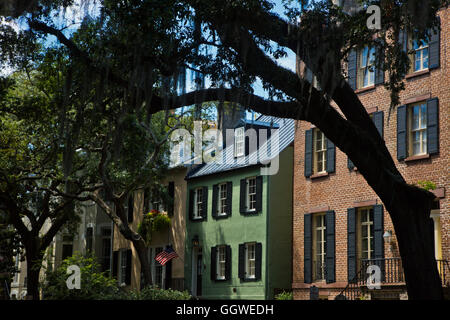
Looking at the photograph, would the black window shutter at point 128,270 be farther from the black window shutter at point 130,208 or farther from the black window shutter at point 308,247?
the black window shutter at point 308,247

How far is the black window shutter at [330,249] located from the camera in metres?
25.5

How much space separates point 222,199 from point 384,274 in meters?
11.0

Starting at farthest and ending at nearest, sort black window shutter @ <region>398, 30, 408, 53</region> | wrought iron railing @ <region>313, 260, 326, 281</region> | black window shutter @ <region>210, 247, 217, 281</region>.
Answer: black window shutter @ <region>210, 247, 217, 281</region>, wrought iron railing @ <region>313, 260, 326, 281</region>, black window shutter @ <region>398, 30, 408, 53</region>

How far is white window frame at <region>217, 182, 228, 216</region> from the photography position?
3225 cm

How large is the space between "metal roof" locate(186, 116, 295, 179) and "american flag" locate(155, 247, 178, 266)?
3718 mm

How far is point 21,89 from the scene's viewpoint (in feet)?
84.4

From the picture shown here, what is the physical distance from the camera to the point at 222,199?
107 ft

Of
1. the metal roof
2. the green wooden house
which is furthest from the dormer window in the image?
the metal roof

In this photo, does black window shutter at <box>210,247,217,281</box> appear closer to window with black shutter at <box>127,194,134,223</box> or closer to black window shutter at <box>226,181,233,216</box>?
black window shutter at <box>226,181,233,216</box>

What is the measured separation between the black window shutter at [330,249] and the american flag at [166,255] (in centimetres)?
921

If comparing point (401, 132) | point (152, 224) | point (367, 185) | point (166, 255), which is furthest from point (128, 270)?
point (401, 132)

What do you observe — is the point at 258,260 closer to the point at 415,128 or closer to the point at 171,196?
the point at 171,196
